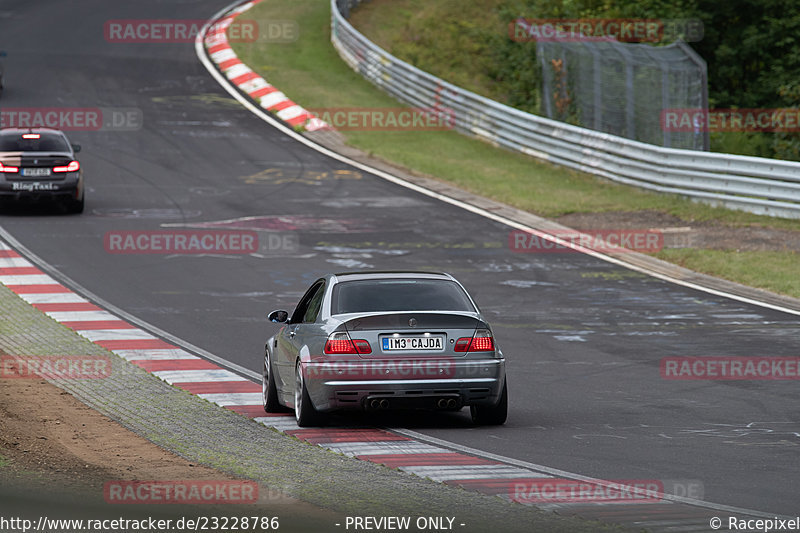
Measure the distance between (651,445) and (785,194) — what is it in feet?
48.1

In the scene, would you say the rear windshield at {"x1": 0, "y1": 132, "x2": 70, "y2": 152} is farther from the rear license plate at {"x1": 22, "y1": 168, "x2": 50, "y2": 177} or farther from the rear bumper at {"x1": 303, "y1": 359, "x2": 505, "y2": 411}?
the rear bumper at {"x1": 303, "y1": 359, "x2": 505, "y2": 411}

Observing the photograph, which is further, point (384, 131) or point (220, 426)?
point (384, 131)

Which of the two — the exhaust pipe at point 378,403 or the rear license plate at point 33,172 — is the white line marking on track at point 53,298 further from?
the exhaust pipe at point 378,403

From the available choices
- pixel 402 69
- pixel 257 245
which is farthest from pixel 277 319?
pixel 402 69

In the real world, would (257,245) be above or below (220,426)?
below

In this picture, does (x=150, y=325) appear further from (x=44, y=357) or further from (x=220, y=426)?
(x=220, y=426)

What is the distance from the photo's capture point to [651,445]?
10055 mm
